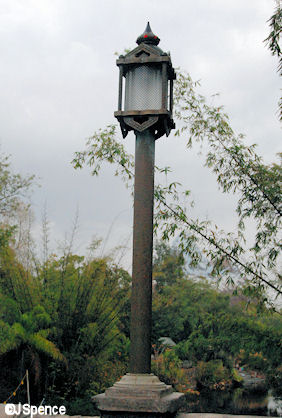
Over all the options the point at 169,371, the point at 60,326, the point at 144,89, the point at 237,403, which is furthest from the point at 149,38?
the point at 237,403

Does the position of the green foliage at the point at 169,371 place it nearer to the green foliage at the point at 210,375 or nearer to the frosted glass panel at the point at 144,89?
the green foliage at the point at 210,375

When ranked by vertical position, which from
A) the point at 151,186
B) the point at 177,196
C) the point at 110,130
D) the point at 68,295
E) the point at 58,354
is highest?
the point at 110,130

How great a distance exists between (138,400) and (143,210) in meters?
1.20

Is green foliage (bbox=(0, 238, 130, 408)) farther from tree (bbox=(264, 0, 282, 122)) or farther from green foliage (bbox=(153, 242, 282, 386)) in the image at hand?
tree (bbox=(264, 0, 282, 122))

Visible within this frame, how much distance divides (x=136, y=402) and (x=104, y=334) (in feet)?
16.0

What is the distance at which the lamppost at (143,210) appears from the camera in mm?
2887

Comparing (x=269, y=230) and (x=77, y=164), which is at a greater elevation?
(x=77, y=164)

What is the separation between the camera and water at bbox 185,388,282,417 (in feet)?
38.4

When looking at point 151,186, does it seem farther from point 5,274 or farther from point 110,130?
point 5,274

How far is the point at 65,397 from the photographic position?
7039 millimetres

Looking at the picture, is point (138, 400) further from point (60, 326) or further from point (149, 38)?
point (60, 326)

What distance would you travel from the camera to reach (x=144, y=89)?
11.3 feet

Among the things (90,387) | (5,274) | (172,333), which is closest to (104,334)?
(90,387)

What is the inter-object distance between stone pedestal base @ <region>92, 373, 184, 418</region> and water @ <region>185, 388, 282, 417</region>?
8.56 meters
